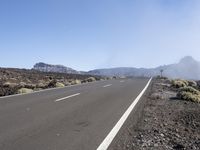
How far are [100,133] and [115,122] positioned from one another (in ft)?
6.36

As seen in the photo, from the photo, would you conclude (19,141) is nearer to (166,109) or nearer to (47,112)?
(47,112)

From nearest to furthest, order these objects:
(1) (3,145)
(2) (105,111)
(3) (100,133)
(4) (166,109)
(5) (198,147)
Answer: (1) (3,145), (5) (198,147), (3) (100,133), (2) (105,111), (4) (166,109)

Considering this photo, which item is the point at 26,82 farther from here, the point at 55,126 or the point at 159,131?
the point at 159,131

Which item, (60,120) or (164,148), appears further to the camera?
(60,120)

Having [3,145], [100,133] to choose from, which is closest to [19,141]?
[3,145]

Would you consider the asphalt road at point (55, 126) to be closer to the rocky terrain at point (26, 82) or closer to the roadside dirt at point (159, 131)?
the roadside dirt at point (159, 131)

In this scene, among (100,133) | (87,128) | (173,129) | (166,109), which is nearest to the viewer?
(100,133)

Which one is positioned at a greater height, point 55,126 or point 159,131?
point 55,126

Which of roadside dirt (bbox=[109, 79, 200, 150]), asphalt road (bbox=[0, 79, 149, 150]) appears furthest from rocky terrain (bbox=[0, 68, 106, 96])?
roadside dirt (bbox=[109, 79, 200, 150])

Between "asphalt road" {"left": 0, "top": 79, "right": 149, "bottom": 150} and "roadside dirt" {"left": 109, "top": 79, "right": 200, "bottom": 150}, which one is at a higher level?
"asphalt road" {"left": 0, "top": 79, "right": 149, "bottom": 150}

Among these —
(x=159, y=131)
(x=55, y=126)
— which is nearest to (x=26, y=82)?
(x=55, y=126)

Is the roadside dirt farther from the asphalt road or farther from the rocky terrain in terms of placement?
the rocky terrain

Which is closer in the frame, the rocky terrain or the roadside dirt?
the roadside dirt

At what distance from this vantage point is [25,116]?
39.5ft
